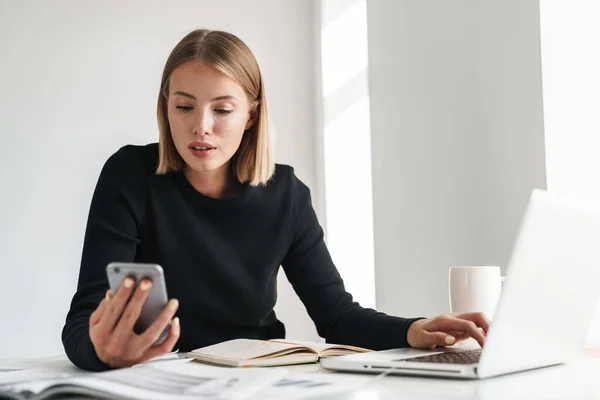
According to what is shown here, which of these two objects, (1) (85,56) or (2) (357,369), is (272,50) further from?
(2) (357,369)

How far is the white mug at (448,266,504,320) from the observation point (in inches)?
59.4

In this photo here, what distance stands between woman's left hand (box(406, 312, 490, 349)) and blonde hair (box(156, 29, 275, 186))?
0.58 metres

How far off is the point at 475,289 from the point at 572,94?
0.62m

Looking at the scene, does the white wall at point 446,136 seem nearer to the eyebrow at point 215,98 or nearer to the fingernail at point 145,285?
the eyebrow at point 215,98

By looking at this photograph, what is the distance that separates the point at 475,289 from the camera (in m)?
1.51

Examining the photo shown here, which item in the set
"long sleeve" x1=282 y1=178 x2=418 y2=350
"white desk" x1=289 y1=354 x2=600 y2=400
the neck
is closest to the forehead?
the neck

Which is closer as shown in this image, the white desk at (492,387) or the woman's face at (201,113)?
the white desk at (492,387)

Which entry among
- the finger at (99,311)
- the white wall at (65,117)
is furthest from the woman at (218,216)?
the white wall at (65,117)

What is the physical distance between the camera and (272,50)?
12.3 feet

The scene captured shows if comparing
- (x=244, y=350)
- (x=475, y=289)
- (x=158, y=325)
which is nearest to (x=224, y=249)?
(x=244, y=350)

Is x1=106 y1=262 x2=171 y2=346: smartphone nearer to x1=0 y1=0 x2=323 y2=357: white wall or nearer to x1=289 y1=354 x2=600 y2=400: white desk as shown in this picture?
x1=289 y1=354 x2=600 y2=400: white desk

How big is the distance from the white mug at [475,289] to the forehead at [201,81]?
633mm

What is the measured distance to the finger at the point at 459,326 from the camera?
46.8 inches

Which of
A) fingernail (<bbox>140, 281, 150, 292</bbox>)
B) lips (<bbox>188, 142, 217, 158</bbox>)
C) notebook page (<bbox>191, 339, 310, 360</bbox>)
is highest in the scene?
lips (<bbox>188, 142, 217, 158</bbox>)
